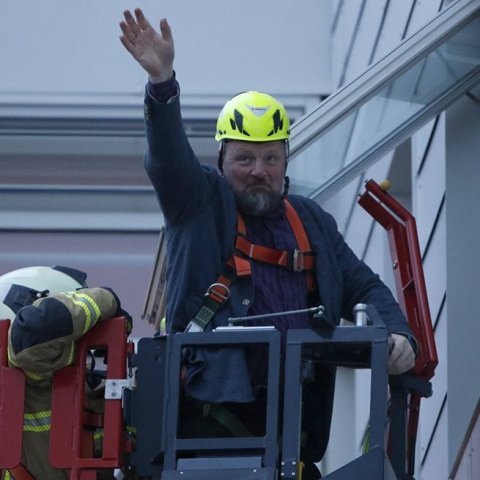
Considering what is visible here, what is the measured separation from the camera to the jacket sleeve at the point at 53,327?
5664 mm

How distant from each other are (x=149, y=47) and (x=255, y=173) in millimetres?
741

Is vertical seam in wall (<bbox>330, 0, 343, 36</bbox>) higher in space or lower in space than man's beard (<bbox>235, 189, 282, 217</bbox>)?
higher

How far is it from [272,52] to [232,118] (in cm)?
959

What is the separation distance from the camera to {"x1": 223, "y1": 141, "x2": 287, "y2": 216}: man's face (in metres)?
5.99

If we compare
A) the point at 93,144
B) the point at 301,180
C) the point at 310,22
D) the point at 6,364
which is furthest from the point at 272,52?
the point at 6,364

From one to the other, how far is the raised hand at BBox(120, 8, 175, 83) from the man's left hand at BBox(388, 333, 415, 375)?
1.23 meters

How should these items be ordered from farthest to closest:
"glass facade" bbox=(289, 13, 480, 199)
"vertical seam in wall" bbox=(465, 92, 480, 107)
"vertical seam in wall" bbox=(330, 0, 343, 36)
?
"vertical seam in wall" bbox=(330, 0, 343, 36)
"vertical seam in wall" bbox=(465, 92, 480, 107)
"glass facade" bbox=(289, 13, 480, 199)

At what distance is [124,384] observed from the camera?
5758 mm

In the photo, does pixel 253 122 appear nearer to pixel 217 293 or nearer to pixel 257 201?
pixel 257 201

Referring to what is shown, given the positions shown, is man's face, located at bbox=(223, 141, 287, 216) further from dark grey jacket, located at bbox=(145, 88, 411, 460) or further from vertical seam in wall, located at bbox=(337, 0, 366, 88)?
vertical seam in wall, located at bbox=(337, 0, 366, 88)

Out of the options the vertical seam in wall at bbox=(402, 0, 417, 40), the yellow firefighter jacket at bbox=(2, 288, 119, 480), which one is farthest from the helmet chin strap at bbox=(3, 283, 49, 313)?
the vertical seam in wall at bbox=(402, 0, 417, 40)

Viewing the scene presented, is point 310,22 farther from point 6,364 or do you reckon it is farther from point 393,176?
point 6,364

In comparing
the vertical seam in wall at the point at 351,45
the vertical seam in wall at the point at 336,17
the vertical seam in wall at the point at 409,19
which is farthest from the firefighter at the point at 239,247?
the vertical seam in wall at the point at 336,17

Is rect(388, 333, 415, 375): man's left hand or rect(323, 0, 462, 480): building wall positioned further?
rect(323, 0, 462, 480): building wall
